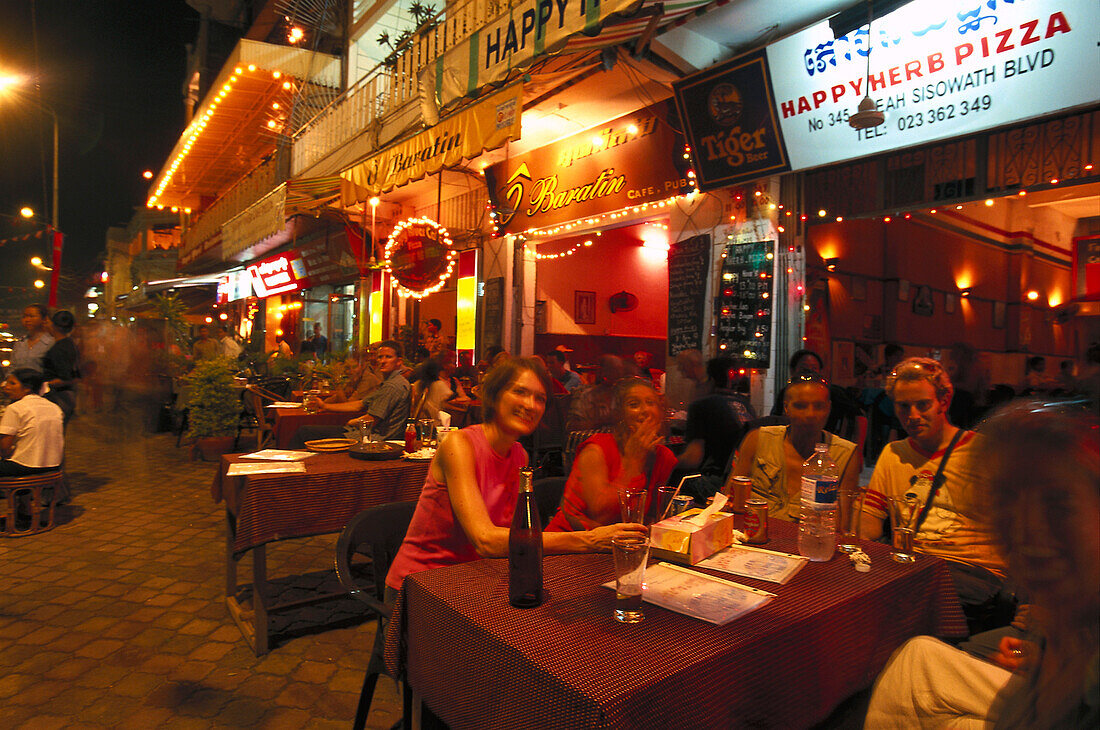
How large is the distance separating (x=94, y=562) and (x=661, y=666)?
5113 mm

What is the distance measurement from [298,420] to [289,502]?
354cm

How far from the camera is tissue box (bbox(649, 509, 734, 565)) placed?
206 cm

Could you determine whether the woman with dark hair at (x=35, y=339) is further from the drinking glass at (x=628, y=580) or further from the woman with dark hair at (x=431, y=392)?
the drinking glass at (x=628, y=580)

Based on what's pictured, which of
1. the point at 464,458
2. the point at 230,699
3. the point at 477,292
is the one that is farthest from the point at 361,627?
the point at 477,292

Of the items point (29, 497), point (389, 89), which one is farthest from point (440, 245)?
point (29, 497)

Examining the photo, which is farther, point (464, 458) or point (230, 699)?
point (230, 699)

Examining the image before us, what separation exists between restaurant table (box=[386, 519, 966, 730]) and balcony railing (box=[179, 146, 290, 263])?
14.1 m

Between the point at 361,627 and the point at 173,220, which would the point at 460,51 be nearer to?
the point at 361,627

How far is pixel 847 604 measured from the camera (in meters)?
1.81

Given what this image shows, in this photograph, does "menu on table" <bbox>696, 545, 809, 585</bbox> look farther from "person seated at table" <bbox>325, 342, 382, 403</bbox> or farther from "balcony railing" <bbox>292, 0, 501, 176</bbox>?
"balcony railing" <bbox>292, 0, 501, 176</bbox>

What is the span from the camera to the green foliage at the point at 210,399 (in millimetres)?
8812

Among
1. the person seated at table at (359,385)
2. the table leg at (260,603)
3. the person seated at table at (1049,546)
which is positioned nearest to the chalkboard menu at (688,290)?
the person seated at table at (359,385)

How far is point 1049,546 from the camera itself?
3.63 feet

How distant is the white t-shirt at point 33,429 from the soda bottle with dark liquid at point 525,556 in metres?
5.59
